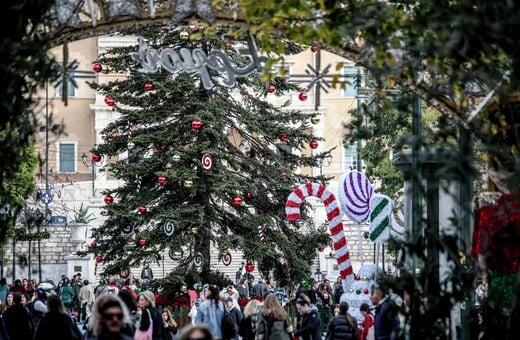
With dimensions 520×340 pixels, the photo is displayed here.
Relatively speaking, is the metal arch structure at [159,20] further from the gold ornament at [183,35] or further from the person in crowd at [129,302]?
the gold ornament at [183,35]

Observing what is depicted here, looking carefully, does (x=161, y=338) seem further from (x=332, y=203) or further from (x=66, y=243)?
(x=66, y=243)

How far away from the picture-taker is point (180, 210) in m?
40.8

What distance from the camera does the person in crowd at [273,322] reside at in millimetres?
22578

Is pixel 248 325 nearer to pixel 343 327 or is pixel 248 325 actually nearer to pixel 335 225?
pixel 335 225

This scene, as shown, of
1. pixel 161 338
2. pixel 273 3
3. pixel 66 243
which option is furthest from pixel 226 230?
pixel 66 243

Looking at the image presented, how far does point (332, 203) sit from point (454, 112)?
12.3 metres

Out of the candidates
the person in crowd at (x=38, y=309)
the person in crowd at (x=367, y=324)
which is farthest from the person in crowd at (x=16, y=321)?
the person in crowd at (x=367, y=324)

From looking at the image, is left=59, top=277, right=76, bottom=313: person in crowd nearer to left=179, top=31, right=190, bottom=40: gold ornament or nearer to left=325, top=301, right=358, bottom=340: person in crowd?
left=179, top=31, right=190, bottom=40: gold ornament

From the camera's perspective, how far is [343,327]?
71.5ft

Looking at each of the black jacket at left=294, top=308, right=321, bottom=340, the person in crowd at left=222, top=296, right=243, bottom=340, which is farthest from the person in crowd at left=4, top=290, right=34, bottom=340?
the black jacket at left=294, top=308, right=321, bottom=340

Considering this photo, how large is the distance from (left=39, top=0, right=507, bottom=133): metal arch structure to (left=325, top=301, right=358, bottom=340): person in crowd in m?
5.66

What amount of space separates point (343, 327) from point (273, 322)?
131 cm

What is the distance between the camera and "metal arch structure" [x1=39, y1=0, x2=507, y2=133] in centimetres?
1653

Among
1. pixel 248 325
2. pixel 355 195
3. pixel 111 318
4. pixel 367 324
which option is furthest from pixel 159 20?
pixel 355 195
